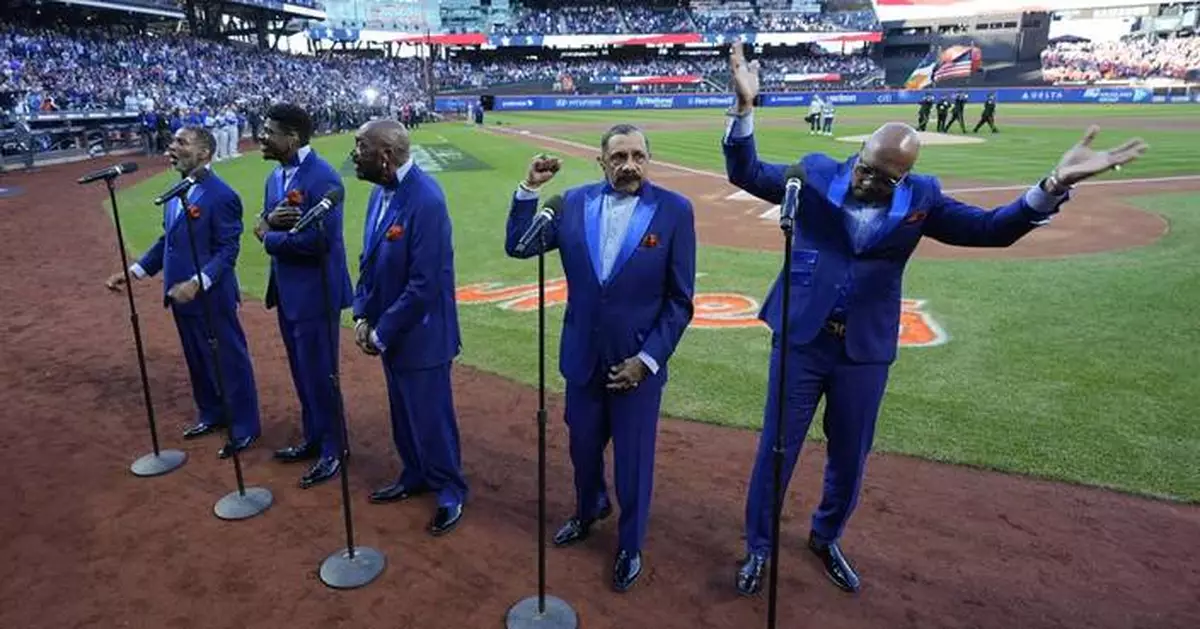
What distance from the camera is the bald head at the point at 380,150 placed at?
13.7 feet

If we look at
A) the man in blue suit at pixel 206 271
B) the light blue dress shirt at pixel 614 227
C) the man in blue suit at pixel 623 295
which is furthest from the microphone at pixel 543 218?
the man in blue suit at pixel 206 271

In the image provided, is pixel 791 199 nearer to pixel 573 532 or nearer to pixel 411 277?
pixel 411 277

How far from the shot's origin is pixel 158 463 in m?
5.54

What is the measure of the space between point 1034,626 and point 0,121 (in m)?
29.6

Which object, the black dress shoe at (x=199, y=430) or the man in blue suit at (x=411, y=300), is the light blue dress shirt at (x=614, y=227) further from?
the black dress shoe at (x=199, y=430)

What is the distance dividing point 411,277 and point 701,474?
8.24 ft

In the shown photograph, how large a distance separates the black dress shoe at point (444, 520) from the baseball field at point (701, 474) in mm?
79

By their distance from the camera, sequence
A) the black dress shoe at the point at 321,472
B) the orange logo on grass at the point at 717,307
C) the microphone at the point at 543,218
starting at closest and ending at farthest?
1. the microphone at the point at 543,218
2. the black dress shoe at the point at 321,472
3. the orange logo on grass at the point at 717,307

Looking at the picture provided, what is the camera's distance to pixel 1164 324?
7.96 m

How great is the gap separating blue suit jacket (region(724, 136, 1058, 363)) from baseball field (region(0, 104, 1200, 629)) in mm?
1442

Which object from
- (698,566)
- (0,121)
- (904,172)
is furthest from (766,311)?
(0,121)

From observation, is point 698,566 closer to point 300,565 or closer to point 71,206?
point 300,565

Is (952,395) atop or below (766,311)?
below

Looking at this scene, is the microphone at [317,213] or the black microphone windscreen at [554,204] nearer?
the black microphone windscreen at [554,204]
